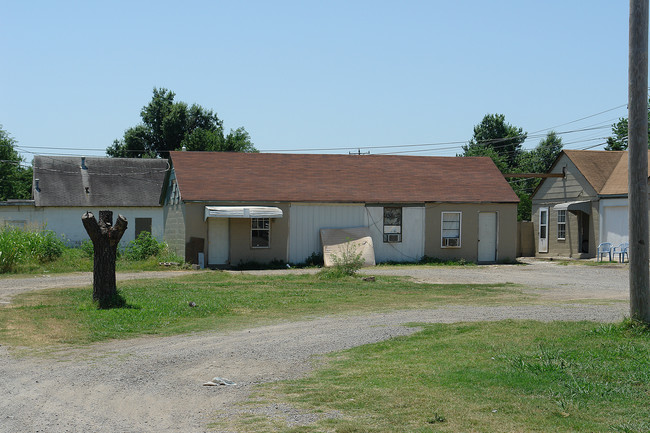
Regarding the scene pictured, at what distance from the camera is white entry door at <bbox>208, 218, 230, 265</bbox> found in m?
27.6

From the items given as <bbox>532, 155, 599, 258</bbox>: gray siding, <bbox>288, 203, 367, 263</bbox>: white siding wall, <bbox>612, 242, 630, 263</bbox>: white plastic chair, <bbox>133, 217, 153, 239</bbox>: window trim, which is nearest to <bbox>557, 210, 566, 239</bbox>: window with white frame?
<bbox>532, 155, 599, 258</bbox>: gray siding

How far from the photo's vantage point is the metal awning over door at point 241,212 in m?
26.7

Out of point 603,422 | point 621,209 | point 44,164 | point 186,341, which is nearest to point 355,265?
point 186,341

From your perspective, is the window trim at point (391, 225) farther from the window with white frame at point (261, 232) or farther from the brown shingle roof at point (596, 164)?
the brown shingle roof at point (596, 164)

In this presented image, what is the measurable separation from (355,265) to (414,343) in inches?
474

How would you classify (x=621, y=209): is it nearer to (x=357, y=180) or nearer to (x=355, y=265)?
(x=357, y=180)

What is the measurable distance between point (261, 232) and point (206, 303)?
42.7 feet

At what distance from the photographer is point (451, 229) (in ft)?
101

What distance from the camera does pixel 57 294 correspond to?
683 inches

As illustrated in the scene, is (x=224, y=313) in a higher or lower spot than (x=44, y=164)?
lower

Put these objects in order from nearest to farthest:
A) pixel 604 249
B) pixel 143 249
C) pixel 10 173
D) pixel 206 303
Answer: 1. pixel 206 303
2. pixel 143 249
3. pixel 604 249
4. pixel 10 173

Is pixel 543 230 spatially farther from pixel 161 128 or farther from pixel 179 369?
pixel 161 128

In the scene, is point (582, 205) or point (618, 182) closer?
point (618, 182)

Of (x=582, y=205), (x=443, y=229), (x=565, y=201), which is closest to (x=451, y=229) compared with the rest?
(x=443, y=229)
